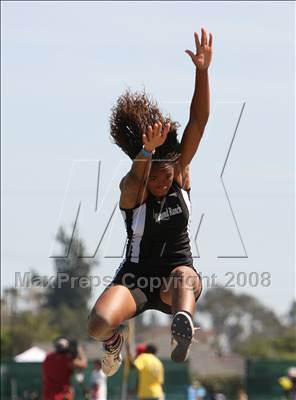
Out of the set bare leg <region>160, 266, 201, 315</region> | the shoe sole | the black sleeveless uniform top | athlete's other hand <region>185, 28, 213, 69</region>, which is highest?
athlete's other hand <region>185, 28, 213, 69</region>

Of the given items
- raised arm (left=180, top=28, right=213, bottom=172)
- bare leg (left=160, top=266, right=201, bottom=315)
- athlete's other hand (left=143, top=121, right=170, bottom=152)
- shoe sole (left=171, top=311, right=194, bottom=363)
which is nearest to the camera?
shoe sole (left=171, top=311, right=194, bottom=363)

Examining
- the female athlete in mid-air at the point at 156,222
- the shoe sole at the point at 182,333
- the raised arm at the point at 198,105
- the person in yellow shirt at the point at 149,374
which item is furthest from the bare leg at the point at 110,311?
the person in yellow shirt at the point at 149,374

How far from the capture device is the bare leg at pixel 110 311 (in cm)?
937

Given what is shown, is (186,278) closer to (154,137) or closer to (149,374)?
(154,137)

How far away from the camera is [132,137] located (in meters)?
10.2

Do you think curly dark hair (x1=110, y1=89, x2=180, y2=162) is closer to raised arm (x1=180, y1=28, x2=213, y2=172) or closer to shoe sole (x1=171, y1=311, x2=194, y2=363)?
raised arm (x1=180, y1=28, x2=213, y2=172)

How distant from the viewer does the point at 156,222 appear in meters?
9.72

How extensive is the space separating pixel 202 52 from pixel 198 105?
1.45 feet

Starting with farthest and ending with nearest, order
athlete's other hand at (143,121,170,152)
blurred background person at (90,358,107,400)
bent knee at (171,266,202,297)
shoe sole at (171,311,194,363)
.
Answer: blurred background person at (90,358,107,400) → bent knee at (171,266,202,297) → athlete's other hand at (143,121,170,152) → shoe sole at (171,311,194,363)

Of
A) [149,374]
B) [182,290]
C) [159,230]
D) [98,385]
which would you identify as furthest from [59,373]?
[182,290]

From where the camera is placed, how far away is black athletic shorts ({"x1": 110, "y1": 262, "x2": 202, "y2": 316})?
9742 millimetres

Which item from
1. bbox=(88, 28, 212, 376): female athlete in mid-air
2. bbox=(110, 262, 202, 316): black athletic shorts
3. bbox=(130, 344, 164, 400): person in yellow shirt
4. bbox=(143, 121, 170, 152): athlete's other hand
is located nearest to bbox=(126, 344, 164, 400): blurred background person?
bbox=(130, 344, 164, 400): person in yellow shirt

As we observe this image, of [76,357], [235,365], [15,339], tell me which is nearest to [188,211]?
[76,357]

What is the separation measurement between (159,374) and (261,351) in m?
A: 55.5
